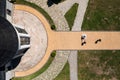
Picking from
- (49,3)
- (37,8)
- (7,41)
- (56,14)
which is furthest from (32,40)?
(7,41)

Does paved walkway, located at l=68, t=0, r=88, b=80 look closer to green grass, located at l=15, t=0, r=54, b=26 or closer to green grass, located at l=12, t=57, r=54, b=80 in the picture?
green grass, located at l=12, t=57, r=54, b=80

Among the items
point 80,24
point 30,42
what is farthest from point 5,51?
point 80,24

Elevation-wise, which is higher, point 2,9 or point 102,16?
point 2,9

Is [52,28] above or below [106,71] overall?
above

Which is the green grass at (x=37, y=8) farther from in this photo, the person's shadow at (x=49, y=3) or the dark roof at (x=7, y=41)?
the dark roof at (x=7, y=41)

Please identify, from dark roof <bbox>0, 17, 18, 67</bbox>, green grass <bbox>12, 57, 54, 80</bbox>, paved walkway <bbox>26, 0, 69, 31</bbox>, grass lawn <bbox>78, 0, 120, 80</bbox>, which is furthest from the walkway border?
dark roof <bbox>0, 17, 18, 67</bbox>

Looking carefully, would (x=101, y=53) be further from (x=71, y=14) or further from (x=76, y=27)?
(x=71, y=14)

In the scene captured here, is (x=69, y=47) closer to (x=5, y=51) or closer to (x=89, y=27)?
(x=89, y=27)
